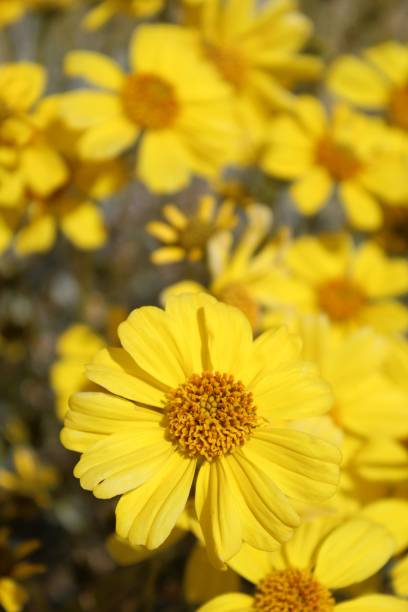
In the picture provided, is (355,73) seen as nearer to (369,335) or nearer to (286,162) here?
(286,162)

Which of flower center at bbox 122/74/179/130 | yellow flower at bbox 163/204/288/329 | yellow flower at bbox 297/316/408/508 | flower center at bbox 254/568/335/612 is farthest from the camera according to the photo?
flower center at bbox 122/74/179/130

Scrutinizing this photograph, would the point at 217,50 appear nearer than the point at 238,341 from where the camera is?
No

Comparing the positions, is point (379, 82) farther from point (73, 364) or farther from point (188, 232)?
point (73, 364)

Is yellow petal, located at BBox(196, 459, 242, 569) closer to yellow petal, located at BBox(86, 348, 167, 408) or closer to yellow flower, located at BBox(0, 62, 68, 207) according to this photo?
yellow petal, located at BBox(86, 348, 167, 408)

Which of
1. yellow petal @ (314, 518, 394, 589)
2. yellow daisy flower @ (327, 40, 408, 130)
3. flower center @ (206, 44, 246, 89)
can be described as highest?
flower center @ (206, 44, 246, 89)

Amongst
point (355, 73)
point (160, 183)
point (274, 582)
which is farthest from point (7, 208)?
point (355, 73)

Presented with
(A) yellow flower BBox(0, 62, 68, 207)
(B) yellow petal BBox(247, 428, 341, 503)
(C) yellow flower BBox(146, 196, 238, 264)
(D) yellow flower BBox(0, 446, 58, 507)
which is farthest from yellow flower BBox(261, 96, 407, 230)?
(B) yellow petal BBox(247, 428, 341, 503)

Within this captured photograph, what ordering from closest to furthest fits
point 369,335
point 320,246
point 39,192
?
point 369,335 < point 39,192 < point 320,246

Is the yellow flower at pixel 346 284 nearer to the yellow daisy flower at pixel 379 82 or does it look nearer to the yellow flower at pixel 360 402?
the yellow flower at pixel 360 402
